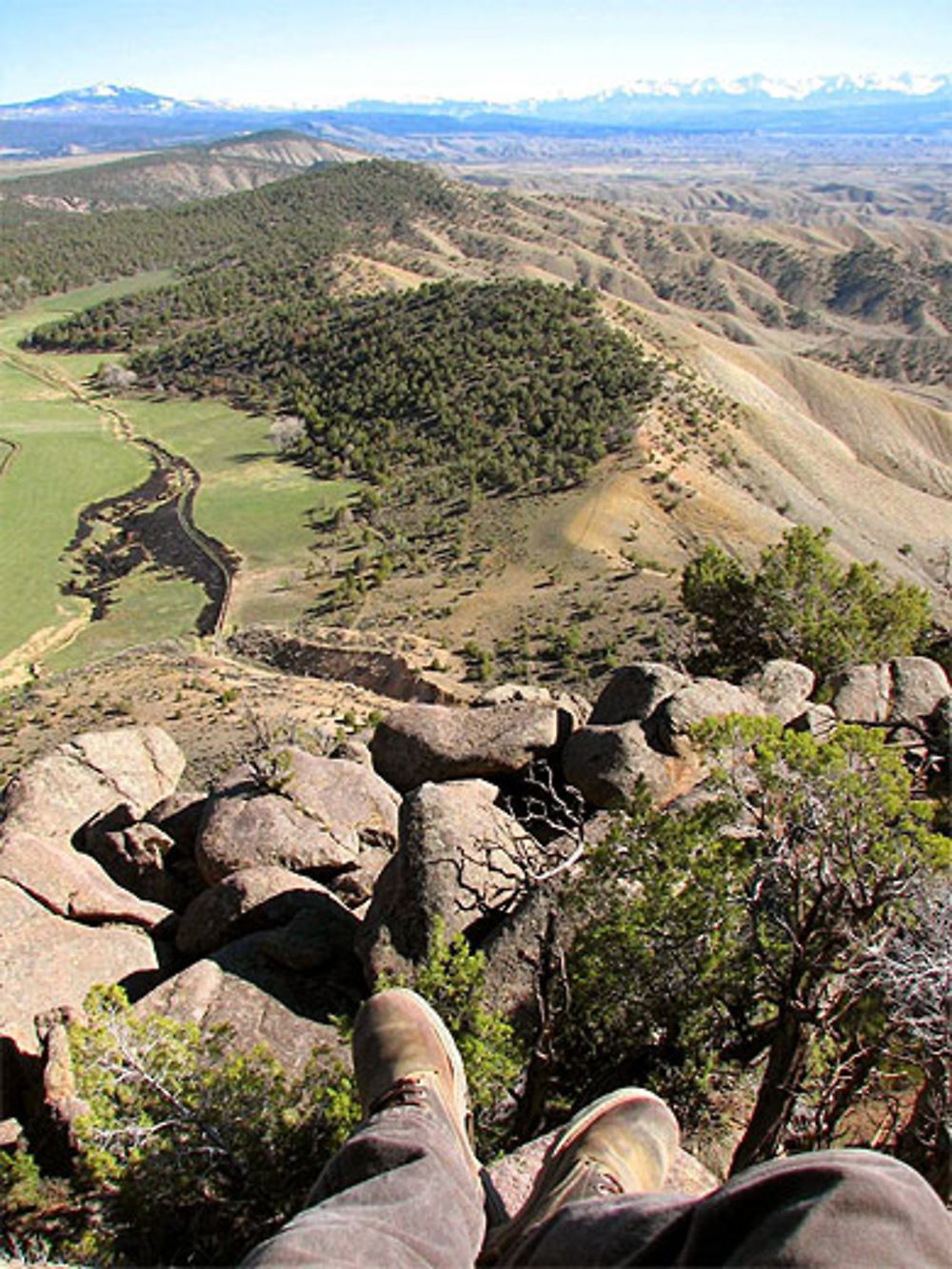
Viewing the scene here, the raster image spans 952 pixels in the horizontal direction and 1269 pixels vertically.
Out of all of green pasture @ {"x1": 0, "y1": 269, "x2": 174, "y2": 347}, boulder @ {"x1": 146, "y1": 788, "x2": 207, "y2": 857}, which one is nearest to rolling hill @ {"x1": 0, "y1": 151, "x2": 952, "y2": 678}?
green pasture @ {"x1": 0, "y1": 269, "x2": 174, "y2": 347}

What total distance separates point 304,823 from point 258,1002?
4389 millimetres

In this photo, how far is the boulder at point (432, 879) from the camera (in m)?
10.8

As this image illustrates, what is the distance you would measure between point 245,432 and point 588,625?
43.9 m

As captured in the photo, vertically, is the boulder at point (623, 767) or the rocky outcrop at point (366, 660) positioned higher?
the boulder at point (623, 767)

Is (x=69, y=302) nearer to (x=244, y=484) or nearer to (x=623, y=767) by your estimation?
(x=244, y=484)

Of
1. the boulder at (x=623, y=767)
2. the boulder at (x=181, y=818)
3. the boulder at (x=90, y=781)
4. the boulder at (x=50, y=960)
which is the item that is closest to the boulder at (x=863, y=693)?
the boulder at (x=623, y=767)

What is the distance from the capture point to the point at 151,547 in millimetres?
53656

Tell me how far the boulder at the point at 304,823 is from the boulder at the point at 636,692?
4.52 metres

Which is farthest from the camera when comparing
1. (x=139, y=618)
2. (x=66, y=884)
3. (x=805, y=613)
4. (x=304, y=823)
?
(x=139, y=618)

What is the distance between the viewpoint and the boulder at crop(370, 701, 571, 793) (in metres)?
16.4

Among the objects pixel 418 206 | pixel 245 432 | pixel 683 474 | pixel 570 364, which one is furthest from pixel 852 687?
pixel 418 206

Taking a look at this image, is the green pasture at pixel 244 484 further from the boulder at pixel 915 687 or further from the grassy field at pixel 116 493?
the boulder at pixel 915 687

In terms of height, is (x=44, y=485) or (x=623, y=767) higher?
(x=623, y=767)

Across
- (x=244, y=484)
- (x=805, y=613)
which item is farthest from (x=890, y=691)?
(x=244, y=484)
